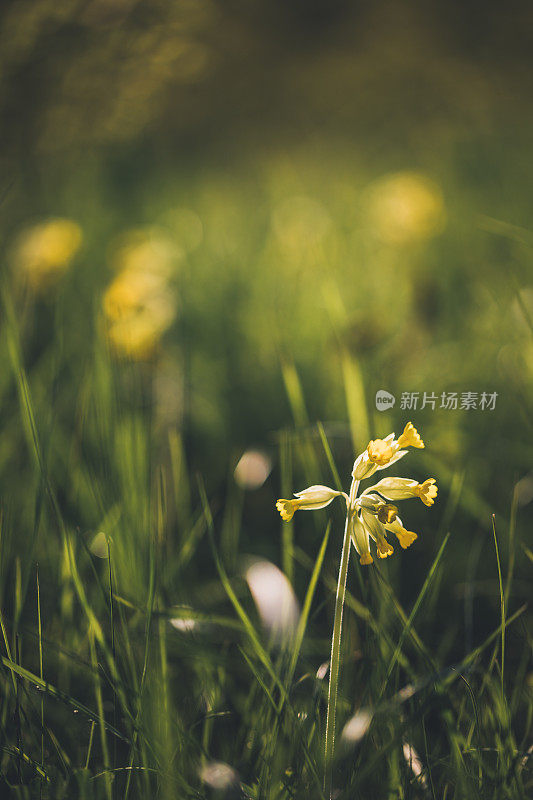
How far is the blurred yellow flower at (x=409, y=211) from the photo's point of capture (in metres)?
1.21

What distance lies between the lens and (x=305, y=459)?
693mm

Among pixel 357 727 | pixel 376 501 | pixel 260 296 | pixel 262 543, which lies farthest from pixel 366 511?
pixel 260 296

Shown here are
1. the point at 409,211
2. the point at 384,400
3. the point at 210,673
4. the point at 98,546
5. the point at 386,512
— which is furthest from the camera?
the point at 409,211

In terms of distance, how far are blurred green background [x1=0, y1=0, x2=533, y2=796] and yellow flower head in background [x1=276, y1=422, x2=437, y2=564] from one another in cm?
14

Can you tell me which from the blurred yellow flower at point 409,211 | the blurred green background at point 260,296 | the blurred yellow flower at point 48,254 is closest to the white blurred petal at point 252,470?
the blurred green background at point 260,296

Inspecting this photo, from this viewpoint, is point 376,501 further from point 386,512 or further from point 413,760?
point 413,760

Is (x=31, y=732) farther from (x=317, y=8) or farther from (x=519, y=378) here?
(x=317, y=8)

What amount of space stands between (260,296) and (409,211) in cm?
34

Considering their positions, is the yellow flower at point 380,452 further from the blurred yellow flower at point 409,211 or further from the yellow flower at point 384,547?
the blurred yellow flower at point 409,211

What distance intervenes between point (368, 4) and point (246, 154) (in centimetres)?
73

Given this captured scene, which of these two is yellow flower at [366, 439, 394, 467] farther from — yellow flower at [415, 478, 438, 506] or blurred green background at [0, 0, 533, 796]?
blurred green background at [0, 0, 533, 796]

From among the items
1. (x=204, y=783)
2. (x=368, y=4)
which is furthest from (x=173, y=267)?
(x=204, y=783)

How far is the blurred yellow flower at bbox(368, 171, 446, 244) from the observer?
3.99 feet

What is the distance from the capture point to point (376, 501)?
0.34 m
